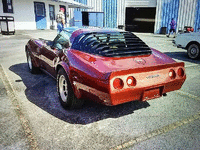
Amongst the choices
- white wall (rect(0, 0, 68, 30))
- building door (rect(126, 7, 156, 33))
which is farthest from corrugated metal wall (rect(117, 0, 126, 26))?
white wall (rect(0, 0, 68, 30))

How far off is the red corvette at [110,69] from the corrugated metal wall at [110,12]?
68.3 feet

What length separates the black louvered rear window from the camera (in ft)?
9.80

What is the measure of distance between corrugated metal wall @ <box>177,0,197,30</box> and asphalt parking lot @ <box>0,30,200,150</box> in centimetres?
1921

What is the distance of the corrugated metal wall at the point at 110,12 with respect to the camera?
23100 millimetres

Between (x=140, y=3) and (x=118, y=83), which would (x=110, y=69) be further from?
(x=140, y=3)

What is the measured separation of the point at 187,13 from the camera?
20.3 meters

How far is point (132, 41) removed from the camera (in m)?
3.51

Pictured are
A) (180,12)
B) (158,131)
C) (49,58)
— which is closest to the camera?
(158,131)

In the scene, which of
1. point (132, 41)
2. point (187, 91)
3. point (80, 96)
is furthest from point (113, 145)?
point (187, 91)

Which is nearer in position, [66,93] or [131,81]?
[131,81]

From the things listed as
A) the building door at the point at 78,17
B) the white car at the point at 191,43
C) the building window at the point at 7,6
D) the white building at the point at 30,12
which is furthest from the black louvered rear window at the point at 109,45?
the building door at the point at 78,17

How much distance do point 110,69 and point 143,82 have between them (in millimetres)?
507

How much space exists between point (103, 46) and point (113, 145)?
1542mm

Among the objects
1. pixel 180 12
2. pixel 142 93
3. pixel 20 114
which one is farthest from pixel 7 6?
pixel 142 93
